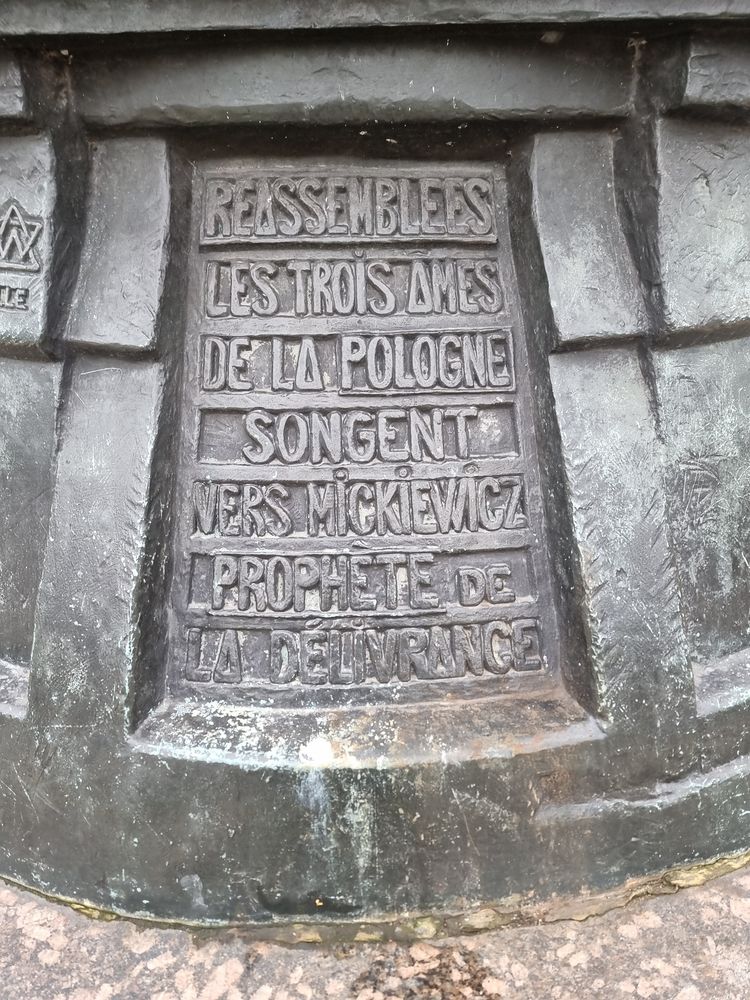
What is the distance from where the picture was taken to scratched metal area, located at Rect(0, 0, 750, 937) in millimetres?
1637

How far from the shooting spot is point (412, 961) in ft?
5.32

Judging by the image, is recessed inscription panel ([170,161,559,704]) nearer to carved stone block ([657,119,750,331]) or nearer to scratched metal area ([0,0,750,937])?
scratched metal area ([0,0,750,937])

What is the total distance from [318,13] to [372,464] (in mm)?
880

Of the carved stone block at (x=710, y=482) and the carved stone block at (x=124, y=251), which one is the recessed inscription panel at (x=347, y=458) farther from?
the carved stone block at (x=710, y=482)

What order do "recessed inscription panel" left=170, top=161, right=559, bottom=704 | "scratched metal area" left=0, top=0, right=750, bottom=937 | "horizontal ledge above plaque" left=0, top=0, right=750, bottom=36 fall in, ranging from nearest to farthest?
"horizontal ledge above plaque" left=0, top=0, right=750, bottom=36, "scratched metal area" left=0, top=0, right=750, bottom=937, "recessed inscription panel" left=170, top=161, right=559, bottom=704

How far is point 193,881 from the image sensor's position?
165 centimetres

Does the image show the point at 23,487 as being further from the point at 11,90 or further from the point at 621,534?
the point at 621,534

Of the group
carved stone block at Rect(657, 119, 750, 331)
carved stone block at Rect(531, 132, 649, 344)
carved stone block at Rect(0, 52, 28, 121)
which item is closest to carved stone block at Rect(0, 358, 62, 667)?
carved stone block at Rect(0, 52, 28, 121)

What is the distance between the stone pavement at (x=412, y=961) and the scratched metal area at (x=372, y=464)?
2.3 inches

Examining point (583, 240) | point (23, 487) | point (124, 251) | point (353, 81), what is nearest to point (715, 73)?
point (583, 240)

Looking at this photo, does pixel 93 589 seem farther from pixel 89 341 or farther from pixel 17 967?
pixel 17 967

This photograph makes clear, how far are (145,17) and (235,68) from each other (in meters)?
0.19

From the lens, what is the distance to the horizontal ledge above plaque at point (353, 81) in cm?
162

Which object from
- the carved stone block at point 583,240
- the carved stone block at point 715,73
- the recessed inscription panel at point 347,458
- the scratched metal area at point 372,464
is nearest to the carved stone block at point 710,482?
the scratched metal area at point 372,464
